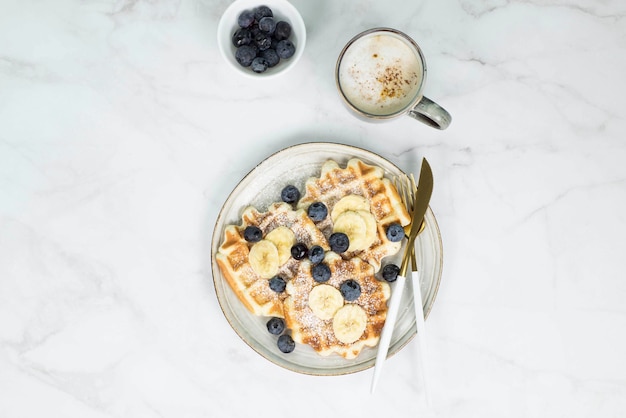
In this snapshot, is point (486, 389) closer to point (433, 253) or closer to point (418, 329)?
point (418, 329)

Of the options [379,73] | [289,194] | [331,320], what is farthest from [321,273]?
[379,73]

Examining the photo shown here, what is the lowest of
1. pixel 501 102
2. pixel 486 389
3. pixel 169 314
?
pixel 486 389

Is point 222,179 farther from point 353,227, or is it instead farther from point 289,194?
point 353,227

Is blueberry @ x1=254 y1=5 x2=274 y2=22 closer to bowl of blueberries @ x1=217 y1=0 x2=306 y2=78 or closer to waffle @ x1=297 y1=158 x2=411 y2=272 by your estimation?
A: bowl of blueberries @ x1=217 y1=0 x2=306 y2=78

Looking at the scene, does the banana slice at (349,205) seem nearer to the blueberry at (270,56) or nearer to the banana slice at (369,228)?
the banana slice at (369,228)

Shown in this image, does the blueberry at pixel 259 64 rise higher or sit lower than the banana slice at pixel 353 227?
higher

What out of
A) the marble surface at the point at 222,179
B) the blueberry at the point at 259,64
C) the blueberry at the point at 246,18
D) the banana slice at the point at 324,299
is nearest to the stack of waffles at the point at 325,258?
the banana slice at the point at 324,299

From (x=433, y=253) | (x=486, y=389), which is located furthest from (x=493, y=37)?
(x=486, y=389)
